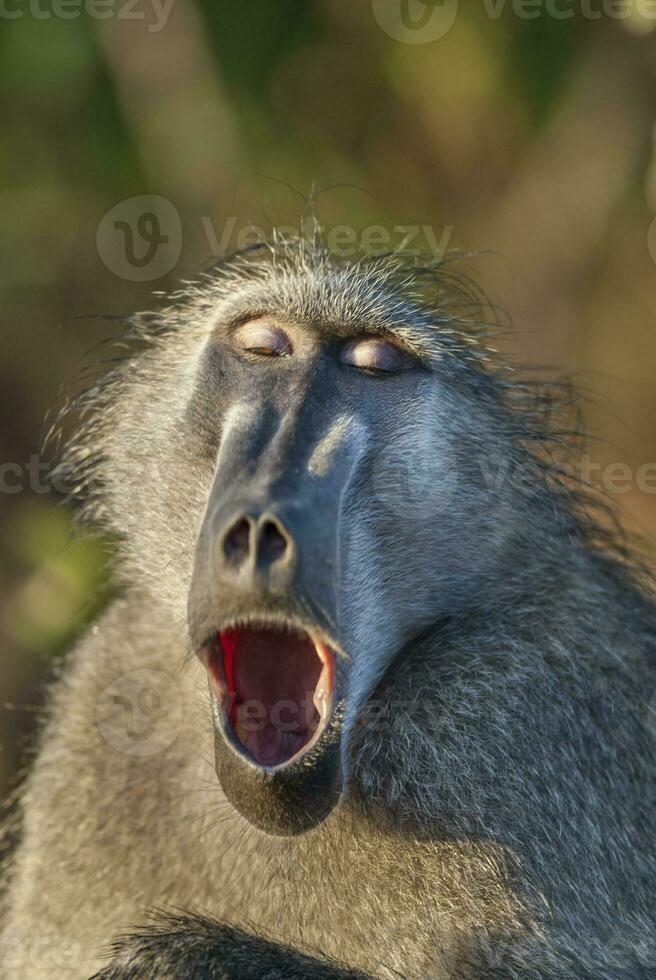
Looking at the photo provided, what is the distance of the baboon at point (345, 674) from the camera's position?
7.52 ft

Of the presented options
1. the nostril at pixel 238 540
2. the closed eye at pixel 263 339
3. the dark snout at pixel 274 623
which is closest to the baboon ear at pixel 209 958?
the dark snout at pixel 274 623

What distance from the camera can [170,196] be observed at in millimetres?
5992

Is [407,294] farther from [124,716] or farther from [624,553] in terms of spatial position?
[124,716]

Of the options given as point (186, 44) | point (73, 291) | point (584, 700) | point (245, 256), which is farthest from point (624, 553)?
point (73, 291)

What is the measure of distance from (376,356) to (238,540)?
0.64 m

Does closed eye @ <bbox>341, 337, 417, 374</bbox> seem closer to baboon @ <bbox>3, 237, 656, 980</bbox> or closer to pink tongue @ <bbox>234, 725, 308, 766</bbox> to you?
baboon @ <bbox>3, 237, 656, 980</bbox>

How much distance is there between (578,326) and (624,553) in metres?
3.66

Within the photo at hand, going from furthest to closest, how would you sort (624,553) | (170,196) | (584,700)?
1. (170,196)
2. (624,553)
3. (584,700)

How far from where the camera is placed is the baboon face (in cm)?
216

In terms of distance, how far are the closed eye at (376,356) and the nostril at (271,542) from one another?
0.59m

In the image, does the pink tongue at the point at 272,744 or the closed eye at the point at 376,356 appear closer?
the pink tongue at the point at 272,744

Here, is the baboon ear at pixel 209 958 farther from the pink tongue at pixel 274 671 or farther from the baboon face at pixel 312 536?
the pink tongue at pixel 274 671

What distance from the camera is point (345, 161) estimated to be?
6418 millimetres

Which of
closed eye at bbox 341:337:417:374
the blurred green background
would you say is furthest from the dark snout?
the blurred green background
